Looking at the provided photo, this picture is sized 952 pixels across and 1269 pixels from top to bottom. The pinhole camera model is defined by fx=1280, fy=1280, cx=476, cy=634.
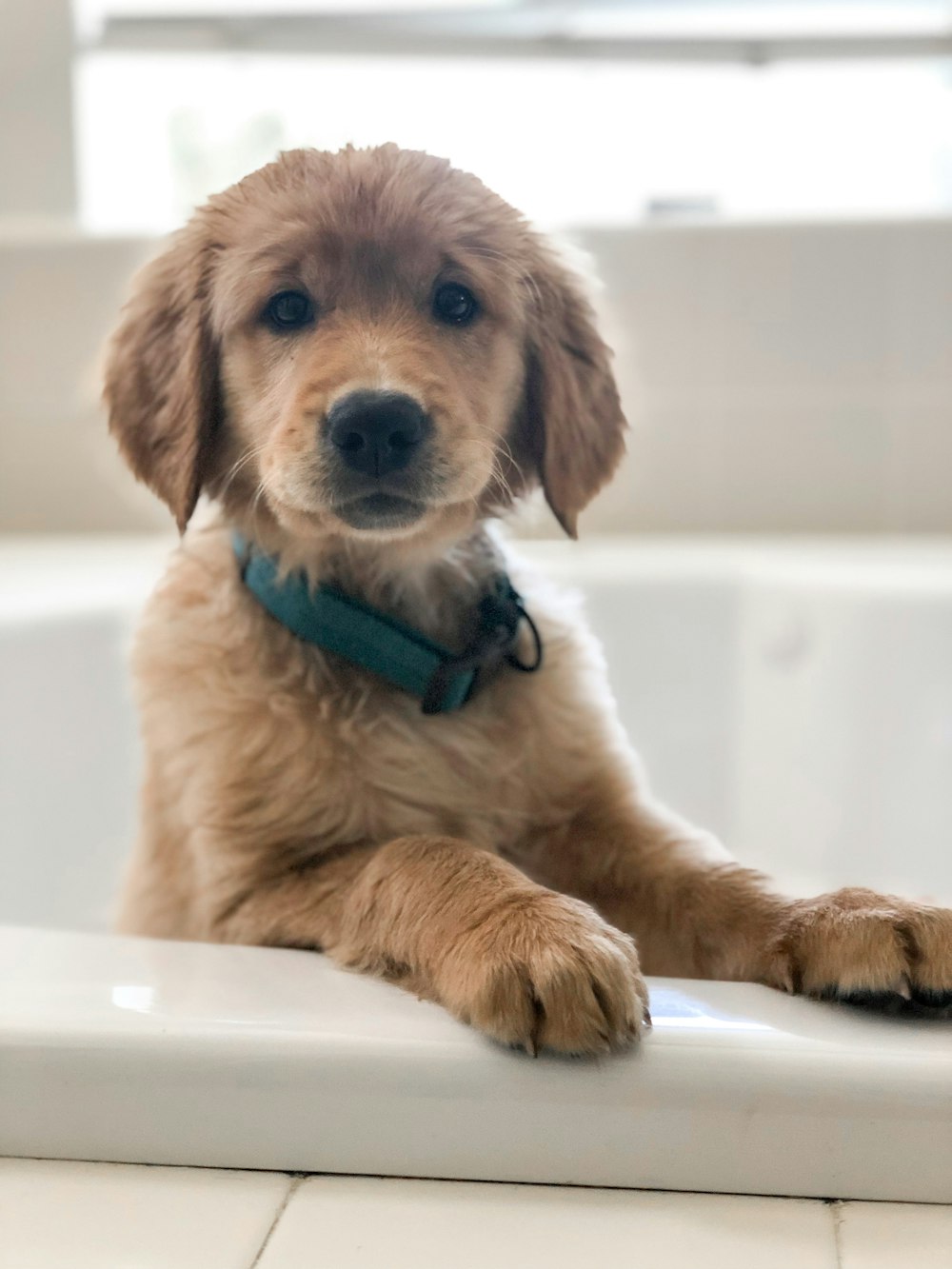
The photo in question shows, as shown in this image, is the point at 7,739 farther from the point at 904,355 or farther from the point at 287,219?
the point at 904,355

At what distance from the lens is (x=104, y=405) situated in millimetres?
1387

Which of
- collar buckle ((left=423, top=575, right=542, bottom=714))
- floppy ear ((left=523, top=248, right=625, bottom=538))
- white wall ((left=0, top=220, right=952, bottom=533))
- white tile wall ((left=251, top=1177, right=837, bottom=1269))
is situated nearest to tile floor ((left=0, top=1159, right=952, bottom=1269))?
white tile wall ((left=251, top=1177, right=837, bottom=1269))

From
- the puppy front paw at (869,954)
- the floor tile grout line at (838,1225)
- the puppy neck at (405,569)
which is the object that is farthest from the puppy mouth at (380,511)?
the floor tile grout line at (838,1225)

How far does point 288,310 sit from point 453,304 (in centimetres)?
16

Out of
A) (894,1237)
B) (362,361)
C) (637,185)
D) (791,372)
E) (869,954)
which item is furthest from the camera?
(791,372)

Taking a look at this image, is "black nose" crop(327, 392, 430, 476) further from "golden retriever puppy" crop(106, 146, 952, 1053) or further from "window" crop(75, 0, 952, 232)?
"window" crop(75, 0, 952, 232)

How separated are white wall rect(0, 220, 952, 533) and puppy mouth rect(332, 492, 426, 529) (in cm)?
117

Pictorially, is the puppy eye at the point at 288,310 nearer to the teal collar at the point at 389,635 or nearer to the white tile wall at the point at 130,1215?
the teal collar at the point at 389,635

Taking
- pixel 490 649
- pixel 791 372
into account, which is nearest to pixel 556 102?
pixel 490 649

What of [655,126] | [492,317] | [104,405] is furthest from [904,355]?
[104,405]

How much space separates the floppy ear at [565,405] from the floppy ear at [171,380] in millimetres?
329

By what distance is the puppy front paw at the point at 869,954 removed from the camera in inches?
37.3

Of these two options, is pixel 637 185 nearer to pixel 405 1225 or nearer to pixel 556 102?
pixel 556 102

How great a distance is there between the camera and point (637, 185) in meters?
1.63
